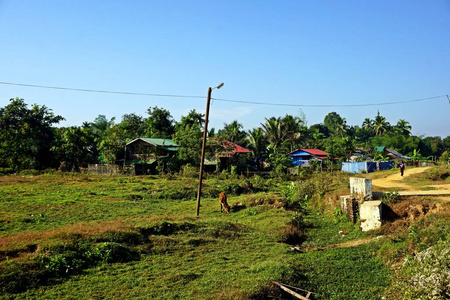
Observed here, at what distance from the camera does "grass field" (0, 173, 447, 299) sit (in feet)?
29.6

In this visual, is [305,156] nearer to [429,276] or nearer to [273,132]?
[273,132]

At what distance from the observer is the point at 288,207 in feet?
70.7

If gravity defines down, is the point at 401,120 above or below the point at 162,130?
above

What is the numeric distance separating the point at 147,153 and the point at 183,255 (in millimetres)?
36682

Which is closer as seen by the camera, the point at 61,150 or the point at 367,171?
the point at 367,171

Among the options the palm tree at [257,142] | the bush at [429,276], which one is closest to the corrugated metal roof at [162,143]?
the palm tree at [257,142]

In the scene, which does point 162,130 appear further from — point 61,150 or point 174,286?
point 174,286

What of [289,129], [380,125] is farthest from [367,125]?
[289,129]

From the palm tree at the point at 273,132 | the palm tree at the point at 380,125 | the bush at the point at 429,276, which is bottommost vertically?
the bush at the point at 429,276

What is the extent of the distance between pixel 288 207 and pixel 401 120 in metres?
79.5

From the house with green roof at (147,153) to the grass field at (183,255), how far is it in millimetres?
25151

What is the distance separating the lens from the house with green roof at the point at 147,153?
151ft

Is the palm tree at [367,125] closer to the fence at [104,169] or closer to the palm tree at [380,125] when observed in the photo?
the palm tree at [380,125]

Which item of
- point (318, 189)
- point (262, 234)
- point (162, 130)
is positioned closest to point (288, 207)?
point (318, 189)
